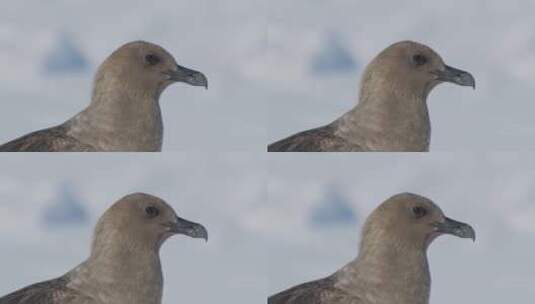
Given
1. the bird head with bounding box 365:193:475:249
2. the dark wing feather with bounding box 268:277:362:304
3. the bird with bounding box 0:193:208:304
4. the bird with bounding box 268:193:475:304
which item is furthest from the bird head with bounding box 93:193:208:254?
the bird head with bounding box 365:193:475:249

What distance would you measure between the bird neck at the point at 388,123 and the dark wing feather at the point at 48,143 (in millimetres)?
1595

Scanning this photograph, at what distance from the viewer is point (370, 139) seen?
13.4 m

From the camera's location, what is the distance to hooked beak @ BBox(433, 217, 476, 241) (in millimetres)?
13633

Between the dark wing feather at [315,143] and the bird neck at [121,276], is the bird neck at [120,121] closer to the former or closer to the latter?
the bird neck at [121,276]

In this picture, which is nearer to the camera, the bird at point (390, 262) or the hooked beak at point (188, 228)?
the bird at point (390, 262)

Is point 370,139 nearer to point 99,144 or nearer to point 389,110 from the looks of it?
point 389,110

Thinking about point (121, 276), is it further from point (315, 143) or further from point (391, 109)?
point (391, 109)

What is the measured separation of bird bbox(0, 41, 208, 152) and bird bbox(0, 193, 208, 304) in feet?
1.32

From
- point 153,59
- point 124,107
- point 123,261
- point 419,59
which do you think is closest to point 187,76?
A: point 153,59

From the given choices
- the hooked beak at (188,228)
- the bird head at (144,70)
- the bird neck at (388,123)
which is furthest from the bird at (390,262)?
the bird head at (144,70)

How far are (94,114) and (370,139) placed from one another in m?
1.69

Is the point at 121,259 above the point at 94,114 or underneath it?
underneath

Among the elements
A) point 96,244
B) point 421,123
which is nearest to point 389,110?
point 421,123

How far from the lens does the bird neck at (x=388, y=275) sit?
13.3m
